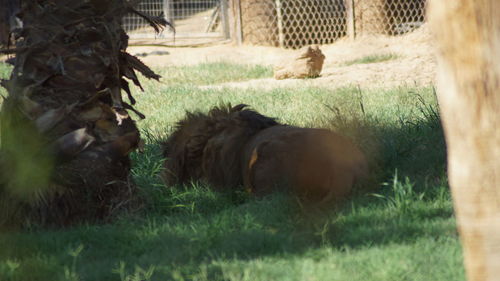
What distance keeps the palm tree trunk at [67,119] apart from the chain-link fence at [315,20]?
1191 cm

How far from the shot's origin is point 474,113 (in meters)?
2.64

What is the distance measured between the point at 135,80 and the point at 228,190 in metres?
1.09

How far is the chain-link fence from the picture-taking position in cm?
1725

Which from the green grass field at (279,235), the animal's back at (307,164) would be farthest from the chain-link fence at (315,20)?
the animal's back at (307,164)

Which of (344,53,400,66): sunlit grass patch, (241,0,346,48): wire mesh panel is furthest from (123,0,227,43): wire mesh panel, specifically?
(344,53,400,66): sunlit grass patch

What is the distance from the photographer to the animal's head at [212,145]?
5688 mm

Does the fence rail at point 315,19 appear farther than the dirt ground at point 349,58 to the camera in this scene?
Yes

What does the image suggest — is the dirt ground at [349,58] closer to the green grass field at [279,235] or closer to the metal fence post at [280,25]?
the metal fence post at [280,25]

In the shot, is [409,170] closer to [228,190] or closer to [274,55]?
[228,190]

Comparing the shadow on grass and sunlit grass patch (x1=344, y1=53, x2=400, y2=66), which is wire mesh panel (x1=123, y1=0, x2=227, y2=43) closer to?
sunlit grass patch (x1=344, y1=53, x2=400, y2=66)

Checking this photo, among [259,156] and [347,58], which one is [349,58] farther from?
[259,156]

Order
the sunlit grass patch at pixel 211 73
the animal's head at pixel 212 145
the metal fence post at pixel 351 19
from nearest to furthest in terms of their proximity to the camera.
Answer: the animal's head at pixel 212 145, the sunlit grass patch at pixel 211 73, the metal fence post at pixel 351 19

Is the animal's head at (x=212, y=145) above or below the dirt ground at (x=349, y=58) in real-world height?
above

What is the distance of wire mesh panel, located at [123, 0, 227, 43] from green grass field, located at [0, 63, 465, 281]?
12.0 m
